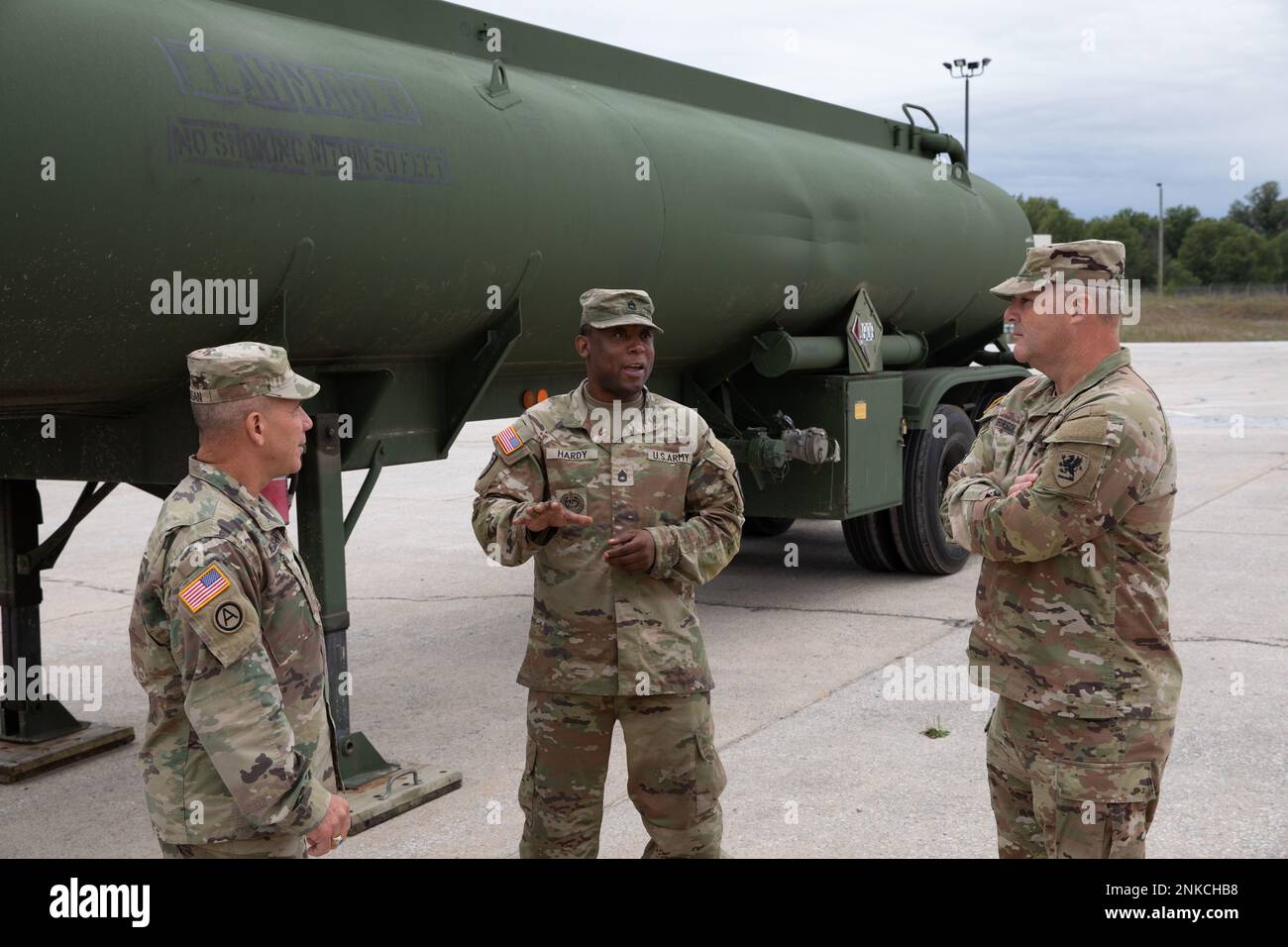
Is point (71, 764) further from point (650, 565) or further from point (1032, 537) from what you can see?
point (1032, 537)

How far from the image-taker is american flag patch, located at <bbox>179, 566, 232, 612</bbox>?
2.40 metres

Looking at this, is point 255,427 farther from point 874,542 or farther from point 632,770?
point 874,542

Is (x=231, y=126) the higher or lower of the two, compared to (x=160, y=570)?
higher

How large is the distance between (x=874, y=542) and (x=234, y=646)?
647 centimetres

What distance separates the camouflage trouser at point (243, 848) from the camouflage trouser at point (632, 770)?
94cm

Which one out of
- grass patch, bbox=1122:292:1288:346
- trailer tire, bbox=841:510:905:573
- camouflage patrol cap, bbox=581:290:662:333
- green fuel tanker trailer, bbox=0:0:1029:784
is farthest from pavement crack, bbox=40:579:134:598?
grass patch, bbox=1122:292:1288:346

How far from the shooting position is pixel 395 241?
4426mm

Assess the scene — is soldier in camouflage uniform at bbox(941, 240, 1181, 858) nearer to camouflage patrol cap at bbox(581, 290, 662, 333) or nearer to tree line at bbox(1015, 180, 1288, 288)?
camouflage patrol cap at bbox(581, 290, 662, 333)

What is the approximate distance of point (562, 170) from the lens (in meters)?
5.12

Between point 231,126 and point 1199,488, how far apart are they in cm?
1014

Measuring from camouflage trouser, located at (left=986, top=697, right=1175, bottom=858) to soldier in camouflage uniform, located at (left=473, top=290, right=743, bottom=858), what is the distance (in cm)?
86

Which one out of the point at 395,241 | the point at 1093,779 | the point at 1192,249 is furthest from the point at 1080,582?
the point at 1192,249

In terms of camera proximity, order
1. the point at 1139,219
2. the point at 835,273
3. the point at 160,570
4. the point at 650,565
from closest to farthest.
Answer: the point at 160,570, the point at 650,565, the point at 835,273, the point at 1139,219

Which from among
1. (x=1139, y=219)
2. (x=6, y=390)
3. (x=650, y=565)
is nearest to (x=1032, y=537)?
(x=650, y=565)
